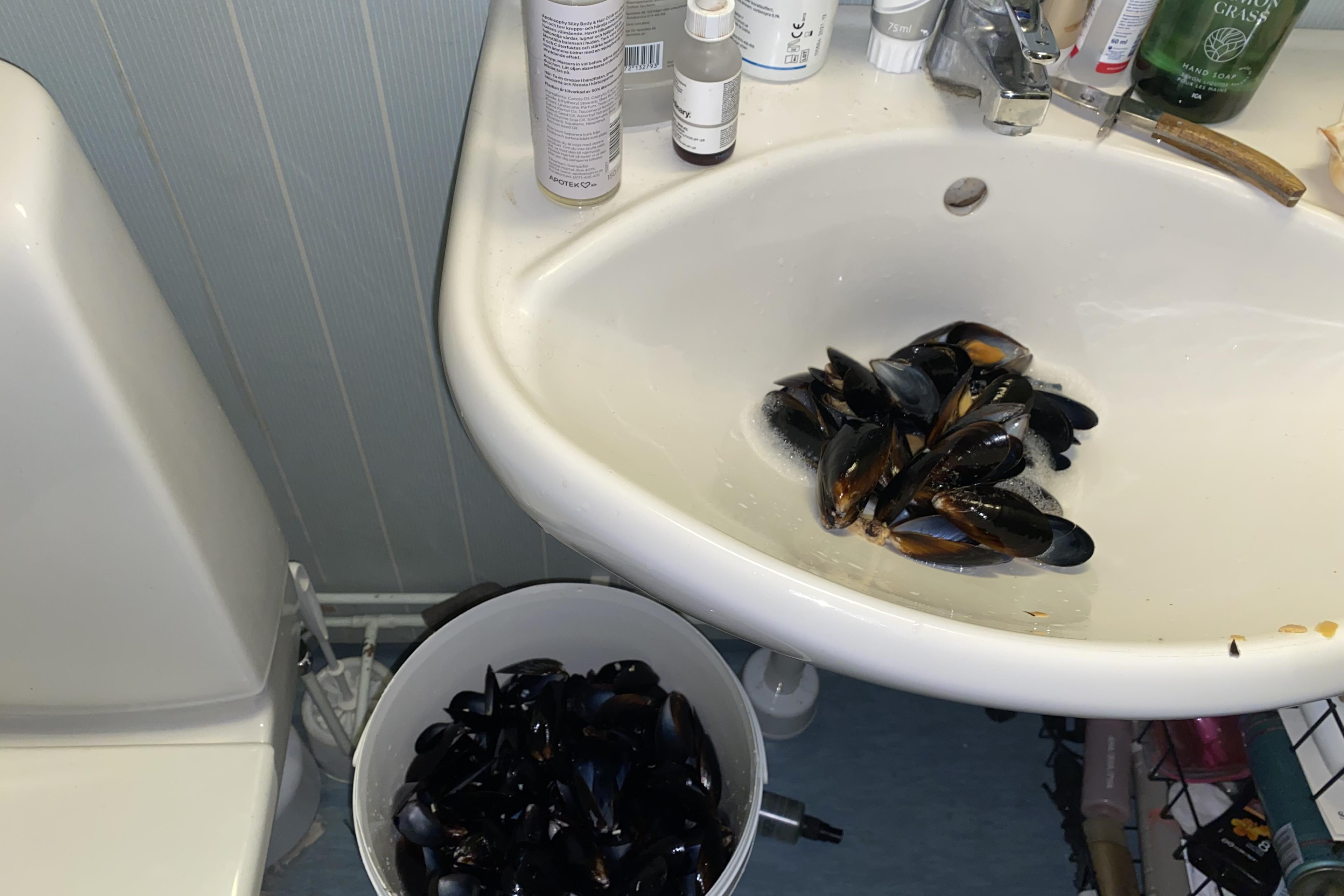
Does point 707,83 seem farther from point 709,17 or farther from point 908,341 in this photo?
point 908,341

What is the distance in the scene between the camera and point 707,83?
446mm

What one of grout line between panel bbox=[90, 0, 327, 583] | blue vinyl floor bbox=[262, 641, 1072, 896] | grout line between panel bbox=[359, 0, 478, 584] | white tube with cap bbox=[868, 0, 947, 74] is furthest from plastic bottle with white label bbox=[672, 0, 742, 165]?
blue vinyl floor bbox=[262, 641, 1072, 896]

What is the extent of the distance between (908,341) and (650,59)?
26 cm

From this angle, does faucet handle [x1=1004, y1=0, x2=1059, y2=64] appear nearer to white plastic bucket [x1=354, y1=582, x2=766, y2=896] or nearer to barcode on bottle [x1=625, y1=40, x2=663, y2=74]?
barcode on bottle [x1=625, y1=40, x2=663, y2=74]

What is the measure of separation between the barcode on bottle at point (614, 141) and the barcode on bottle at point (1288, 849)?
778mm

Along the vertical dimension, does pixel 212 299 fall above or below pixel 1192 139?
below

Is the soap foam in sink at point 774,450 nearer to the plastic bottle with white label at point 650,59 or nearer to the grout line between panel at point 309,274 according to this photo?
the plastic bottle with white label at point 650,59

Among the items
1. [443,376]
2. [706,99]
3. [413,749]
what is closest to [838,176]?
[706,99]

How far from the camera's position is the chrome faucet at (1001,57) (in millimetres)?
478

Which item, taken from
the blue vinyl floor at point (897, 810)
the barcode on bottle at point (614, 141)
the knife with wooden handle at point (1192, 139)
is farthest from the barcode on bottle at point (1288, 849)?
the barcode on bottle at point (614, 141)

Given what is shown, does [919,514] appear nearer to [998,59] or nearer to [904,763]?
[998,59]

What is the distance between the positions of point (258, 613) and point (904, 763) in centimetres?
80

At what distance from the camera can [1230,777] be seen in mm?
881

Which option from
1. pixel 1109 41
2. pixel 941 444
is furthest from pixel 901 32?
pixel 941 444
